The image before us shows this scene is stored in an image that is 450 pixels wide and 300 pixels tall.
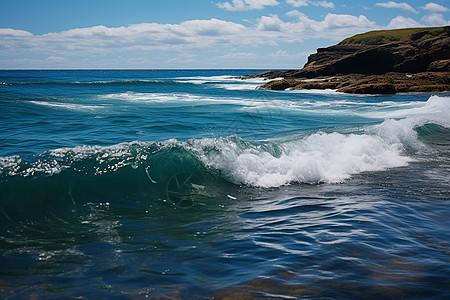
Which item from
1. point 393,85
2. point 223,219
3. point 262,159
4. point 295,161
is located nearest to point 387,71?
point 393,85

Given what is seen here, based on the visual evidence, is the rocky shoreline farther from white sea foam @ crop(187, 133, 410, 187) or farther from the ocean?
white sea foam @ crop(187, 133, 410, 187)

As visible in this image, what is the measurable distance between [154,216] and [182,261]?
177cm

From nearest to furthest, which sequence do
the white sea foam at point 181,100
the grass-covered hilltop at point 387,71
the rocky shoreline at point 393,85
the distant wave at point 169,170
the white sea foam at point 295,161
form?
the distant wave at point 169,170 < the white sea foam at point 295,161 < the white sea foam at point 181,100 < the rocky shoreline at point 393,85 < the grass-covered hilltop at point 387,71

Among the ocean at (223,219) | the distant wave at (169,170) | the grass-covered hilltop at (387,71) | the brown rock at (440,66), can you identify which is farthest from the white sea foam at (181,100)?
the brown rock at (440,66)

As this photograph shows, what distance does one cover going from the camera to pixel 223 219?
543 centimetres

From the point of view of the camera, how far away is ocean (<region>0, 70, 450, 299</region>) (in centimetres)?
348

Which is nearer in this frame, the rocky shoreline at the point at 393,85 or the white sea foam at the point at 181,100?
the white sea foam at the point at 181,100

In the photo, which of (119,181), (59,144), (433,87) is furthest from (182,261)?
(433,87)

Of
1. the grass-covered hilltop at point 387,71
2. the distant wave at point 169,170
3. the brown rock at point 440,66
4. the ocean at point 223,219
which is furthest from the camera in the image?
the brown rock at point 440,66

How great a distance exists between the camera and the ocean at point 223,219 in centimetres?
348

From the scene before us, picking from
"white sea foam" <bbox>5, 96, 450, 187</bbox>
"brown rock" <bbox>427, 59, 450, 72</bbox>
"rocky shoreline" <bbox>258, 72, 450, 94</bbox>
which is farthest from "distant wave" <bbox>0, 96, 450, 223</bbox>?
"brown rock" <bbox>427, 59, 450, 72</bbox>

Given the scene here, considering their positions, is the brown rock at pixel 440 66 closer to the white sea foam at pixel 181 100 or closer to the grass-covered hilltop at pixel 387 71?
the grass-covered hilltop at pixel 387 71

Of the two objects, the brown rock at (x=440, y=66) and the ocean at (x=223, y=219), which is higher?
the brown rock at (x=440, y=66)

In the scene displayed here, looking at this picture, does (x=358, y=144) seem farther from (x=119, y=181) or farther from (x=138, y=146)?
(x=119, y=181)
